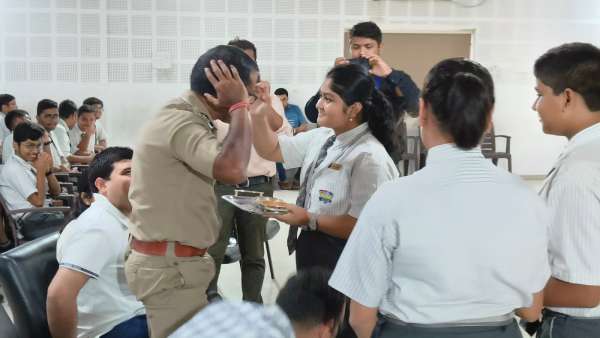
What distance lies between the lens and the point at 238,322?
29.4 inches

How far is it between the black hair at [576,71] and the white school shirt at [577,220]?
0.46ft

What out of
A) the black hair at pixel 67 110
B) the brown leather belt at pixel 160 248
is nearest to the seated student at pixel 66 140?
the black hair at pixel 67 110

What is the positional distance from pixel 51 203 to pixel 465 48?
7.72 m

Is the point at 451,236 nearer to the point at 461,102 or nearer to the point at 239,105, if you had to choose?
the point at 461,102

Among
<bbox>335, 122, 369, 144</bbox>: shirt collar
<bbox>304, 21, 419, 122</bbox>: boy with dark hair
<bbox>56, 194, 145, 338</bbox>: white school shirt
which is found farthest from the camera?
<bbox>304, 21, 419, 122</bbox>: boy with dark hair

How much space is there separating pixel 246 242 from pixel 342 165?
1.37 metres

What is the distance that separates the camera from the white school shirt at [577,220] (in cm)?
136

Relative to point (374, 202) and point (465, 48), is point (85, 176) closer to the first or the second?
point (374, 202)

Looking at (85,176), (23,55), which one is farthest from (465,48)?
(85,176)

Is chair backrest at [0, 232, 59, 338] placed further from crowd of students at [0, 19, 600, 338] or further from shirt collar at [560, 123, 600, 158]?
shirt collar at [560, 123, 600, 158]

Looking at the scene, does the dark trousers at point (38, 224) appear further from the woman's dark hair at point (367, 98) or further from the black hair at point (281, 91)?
the black hair at point (281, 91)

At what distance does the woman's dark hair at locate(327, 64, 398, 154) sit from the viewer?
6.94ft

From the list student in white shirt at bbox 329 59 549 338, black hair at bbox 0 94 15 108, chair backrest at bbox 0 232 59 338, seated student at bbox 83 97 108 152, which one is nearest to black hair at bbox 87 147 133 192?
chair backrest at bbox 0 232 59 338

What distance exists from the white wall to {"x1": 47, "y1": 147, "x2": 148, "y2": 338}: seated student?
737 centimetres
